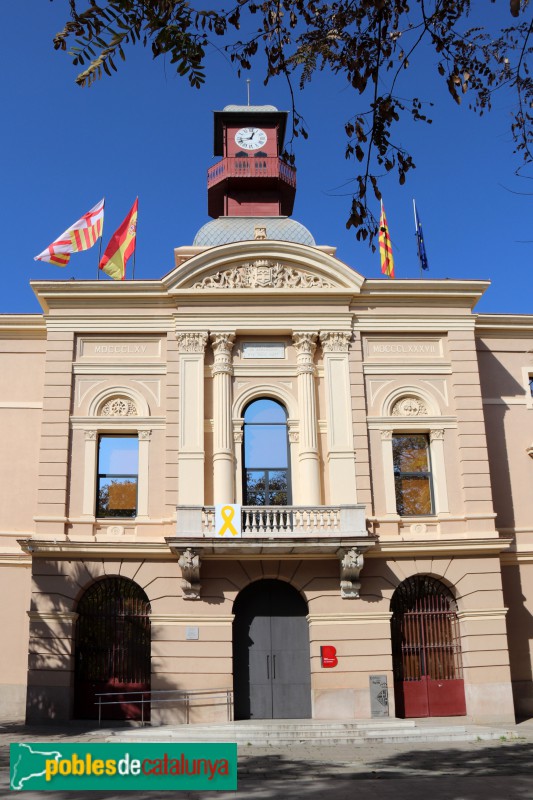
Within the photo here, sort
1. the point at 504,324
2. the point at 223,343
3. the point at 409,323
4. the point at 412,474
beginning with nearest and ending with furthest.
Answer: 1. the point at 412,474
2. the point at 223,343
3. the point at 409,323
4. the point at 504,324

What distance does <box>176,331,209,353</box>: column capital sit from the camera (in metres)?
24.9

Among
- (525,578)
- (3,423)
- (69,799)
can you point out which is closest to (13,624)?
(3,423)

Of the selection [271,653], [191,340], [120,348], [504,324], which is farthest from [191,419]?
[504,324]

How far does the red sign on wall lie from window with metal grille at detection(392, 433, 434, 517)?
4.33 m

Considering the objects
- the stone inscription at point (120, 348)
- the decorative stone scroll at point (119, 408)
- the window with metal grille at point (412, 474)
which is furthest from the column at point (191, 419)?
the window with metal grille at point (412, 474)

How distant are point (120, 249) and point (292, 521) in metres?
10.7

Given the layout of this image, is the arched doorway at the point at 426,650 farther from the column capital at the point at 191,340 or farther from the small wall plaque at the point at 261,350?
the column capital at the point at 191,340

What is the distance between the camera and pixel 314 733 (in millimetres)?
19781

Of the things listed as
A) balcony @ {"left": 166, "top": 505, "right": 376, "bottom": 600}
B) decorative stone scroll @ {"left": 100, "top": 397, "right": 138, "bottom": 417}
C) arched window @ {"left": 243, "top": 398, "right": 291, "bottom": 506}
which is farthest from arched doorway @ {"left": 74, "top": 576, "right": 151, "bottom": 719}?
decorative stone scroll @ {"left": 100, "top": 397, "right": 138, "bottom": 417}

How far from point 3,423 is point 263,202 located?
13.6 meters

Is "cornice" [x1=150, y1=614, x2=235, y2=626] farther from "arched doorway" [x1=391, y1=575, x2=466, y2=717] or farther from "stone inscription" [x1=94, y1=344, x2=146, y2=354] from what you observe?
"stone inscription" [x1=94, y1=344, x2=146, y2=354]

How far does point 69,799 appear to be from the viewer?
11.6 meters

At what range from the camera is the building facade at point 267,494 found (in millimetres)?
22438

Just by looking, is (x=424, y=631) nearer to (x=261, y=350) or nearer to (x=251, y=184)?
(x=261, y=350)
